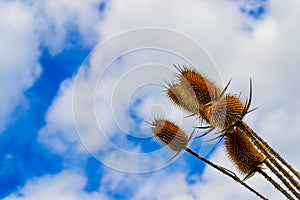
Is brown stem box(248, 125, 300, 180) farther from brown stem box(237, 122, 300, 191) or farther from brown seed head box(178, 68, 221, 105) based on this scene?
brown seed head box(178, 68, 221, 105)

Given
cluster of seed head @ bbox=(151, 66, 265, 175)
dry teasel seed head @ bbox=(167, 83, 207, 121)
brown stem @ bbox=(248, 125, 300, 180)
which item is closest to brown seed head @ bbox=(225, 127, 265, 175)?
cluster of seed head @ bbox=(151, 66, 265, 175)

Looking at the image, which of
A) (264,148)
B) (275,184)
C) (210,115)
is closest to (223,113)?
(210,115)

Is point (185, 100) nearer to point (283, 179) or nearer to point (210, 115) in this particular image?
point (210, 115)

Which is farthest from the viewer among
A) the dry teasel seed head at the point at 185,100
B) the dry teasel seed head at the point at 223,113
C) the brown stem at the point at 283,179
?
the dry teasel seed head at the point at 185,100

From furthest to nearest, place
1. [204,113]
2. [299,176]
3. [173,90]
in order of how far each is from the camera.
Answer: [173,90]
[204,113]
[299,176]

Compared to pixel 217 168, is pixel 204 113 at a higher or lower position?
higher

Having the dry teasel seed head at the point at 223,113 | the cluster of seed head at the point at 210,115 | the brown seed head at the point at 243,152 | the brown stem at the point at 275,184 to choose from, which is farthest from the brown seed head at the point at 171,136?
the brown stem at the point at 275,184

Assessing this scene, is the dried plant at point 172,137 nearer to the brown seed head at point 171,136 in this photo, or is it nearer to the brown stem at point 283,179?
the brown seed head at point 171,136

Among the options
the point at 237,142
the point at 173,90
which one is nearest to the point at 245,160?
the point at 237,142

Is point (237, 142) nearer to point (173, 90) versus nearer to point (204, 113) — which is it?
point (204, 113)
